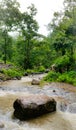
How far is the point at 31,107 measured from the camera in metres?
8.73

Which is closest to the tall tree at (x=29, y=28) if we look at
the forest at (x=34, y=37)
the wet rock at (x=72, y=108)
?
the forest at (x=34, y=37)

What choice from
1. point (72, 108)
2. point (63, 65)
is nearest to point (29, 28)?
point (63, 65)

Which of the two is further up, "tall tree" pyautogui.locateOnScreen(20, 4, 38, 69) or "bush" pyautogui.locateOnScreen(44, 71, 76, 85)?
"tall tree" pyautogui.locateOnScreen(20, 4, 38, 69)

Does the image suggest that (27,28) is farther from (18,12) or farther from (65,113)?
(65,113)

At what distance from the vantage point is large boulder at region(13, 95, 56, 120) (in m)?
8.69

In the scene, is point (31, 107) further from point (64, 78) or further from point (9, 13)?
point (9, 13)

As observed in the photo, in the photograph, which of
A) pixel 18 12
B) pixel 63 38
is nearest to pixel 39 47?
pixel 18 12

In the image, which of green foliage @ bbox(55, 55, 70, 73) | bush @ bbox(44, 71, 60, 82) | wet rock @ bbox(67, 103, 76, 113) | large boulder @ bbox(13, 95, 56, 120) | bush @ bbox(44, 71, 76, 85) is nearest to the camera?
large boulder @ bbox(13, 95, 56, 120)

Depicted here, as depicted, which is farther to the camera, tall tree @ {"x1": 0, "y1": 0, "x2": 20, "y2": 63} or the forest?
tall tree @ {"x1": 0, "y1": 0, "x2": 20, "y2": 63}

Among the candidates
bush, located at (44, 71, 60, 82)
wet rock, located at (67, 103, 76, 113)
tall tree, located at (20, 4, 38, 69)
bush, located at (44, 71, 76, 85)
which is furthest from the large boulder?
tall tree, located at (20, 4, 38, 69)

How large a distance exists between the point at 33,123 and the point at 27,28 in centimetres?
2561

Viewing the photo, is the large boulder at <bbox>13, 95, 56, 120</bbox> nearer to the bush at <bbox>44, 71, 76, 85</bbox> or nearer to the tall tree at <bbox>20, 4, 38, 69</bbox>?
the bush at <bbox>44, 71, 76, 85</bbox>

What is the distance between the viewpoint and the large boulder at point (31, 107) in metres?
8.69

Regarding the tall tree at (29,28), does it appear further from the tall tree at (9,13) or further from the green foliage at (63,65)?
the green foliage at (63,65)
